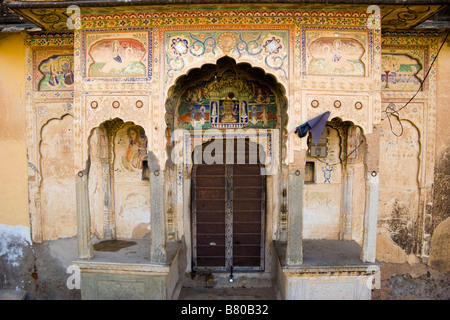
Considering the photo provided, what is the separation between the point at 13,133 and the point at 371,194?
22.4ft

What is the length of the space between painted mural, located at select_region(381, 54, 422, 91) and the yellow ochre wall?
708 cm

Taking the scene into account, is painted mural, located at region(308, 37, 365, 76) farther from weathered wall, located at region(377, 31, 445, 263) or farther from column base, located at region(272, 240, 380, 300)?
column base, located at region(272, 240, 380, 300)

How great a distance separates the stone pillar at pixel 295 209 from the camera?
15.5 feet

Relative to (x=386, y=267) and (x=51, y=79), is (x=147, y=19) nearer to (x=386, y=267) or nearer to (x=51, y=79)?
(x=51, y=79)

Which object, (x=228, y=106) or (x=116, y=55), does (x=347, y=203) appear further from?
(x=116, y=55)

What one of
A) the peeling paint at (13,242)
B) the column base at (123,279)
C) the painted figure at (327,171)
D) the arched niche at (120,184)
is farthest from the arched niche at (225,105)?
the peeling paint at (13,242)

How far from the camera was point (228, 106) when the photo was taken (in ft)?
20.1

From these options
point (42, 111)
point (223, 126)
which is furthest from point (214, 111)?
point (42, 111)

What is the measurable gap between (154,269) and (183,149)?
7.86 ft

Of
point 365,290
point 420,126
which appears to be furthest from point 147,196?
point 420,126

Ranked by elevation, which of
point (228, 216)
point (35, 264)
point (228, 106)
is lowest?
point (35, 264)

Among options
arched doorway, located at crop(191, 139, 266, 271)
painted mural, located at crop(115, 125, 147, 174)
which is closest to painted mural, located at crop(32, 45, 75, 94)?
painted mural, located at crop(115, 125, 147, 174)

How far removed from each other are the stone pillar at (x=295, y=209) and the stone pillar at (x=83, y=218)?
10.9ft

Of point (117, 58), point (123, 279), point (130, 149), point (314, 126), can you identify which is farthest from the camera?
point (130, 149)
